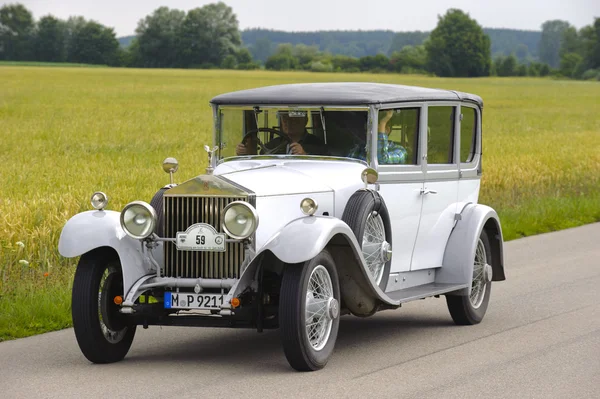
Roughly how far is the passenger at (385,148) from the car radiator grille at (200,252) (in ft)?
5.01

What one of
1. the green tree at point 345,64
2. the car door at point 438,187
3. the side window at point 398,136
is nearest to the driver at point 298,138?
Answer: the side window at point 398,136

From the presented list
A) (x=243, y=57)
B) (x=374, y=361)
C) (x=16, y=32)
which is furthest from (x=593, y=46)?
(x=374, y=361)

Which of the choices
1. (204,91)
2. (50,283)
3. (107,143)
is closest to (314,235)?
(50,283)

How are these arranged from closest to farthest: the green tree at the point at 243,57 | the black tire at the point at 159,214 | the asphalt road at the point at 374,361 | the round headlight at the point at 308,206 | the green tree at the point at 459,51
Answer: the asphalt road at the point at 374,361 → the round headlight at the point at 308,206 → the black tire at the point at 159,214 → the green tree at the point at 243,57 → the green tree at the point at 459,51

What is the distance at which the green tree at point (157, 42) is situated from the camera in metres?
131

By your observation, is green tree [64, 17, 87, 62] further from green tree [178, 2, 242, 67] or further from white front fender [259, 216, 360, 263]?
white front fender [259, 216, 360, 263]

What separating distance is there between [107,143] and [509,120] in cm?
2151

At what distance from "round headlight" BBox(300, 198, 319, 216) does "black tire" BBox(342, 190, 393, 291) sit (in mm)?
570

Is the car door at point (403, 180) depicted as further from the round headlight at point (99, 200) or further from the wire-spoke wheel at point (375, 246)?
the round headlight at point (99, 200)

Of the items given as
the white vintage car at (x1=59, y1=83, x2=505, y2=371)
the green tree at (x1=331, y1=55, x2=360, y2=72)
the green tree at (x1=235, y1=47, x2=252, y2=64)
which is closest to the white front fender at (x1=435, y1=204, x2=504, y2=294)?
the white vintage car at (x1=59, y1=83, x2=505, y2=371)

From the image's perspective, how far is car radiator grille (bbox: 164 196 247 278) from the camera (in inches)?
267

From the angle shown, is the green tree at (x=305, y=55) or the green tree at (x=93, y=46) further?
the green tree at (x=305, y=55)

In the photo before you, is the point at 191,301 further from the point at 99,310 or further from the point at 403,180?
the point at 403,180

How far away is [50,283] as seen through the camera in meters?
9.50
